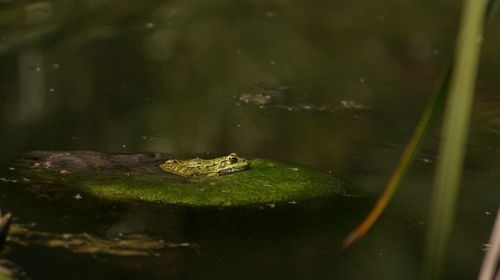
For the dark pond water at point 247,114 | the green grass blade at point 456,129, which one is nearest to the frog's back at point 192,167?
the dark pond water at point 247,114

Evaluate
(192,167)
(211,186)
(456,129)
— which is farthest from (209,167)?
(456,129)

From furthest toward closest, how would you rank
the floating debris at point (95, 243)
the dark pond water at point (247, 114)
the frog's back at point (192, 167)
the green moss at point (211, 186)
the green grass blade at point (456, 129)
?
the frog's back at point (192, 167)
the green moss at point (211, 186)
the dark pond water at point (247, 114)
the floating debris at point (95, 243)
the green grass blade at point (456, 129)

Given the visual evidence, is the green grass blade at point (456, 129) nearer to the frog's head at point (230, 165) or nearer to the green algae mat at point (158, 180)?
the green algae mat at point (158, 180)

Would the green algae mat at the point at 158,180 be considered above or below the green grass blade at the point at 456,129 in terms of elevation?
below

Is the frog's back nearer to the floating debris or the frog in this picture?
the frog

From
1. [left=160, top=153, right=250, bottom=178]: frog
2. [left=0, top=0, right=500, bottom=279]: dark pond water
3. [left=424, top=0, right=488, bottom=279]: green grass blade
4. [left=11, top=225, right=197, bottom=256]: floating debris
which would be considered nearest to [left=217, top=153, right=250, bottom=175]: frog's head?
[left=160, top=153, right=250, bottom=178]: frog

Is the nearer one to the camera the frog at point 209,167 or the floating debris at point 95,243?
the floating debris at point 95,243

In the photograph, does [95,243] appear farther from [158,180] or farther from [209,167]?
[209,167]
